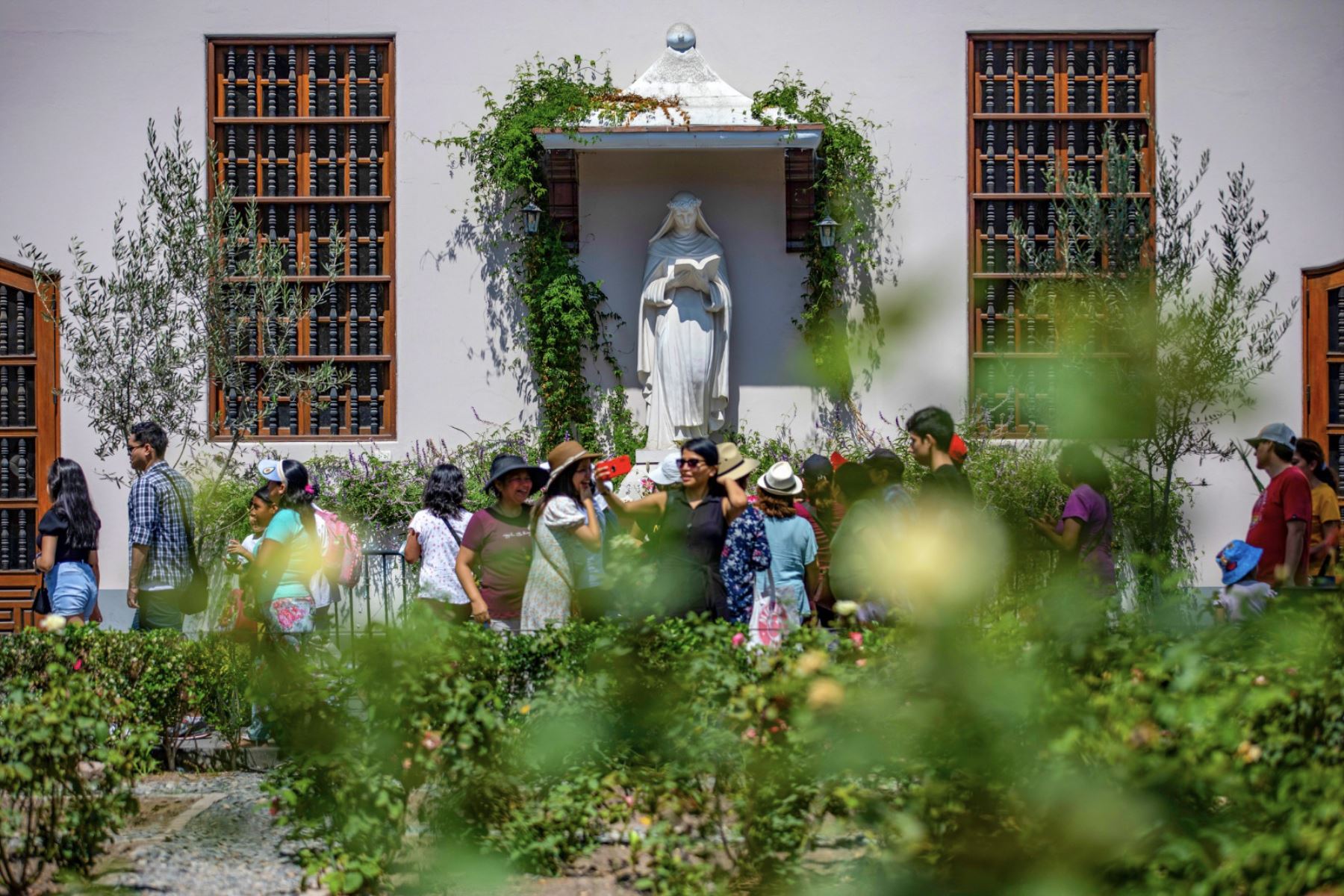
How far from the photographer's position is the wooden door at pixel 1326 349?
40.8ft

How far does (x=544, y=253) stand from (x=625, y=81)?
1.70 m

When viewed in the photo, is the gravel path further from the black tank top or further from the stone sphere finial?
the stone sphere finial

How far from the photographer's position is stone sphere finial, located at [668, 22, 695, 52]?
38.9ft

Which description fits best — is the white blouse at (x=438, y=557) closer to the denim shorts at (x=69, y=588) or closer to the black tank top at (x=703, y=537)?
the black tank top at (x=703, y=537)

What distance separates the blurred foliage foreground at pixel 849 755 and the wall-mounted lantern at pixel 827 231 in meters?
7.71

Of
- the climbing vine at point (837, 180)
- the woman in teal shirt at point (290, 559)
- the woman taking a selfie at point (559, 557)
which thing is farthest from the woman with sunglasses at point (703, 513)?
the climbing vine at point (837, 180)

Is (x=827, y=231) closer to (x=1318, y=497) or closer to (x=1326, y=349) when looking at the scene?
(x=1326, y=349)

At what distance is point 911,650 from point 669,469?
550 centimetres

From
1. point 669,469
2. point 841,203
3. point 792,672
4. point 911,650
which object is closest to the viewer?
point 911,650

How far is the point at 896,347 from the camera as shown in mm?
1340

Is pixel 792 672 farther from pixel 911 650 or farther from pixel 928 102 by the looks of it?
Answer: pixel 928 102

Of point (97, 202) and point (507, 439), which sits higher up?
point (97, 202)

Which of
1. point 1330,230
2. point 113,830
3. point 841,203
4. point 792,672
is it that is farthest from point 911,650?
point 1330,230

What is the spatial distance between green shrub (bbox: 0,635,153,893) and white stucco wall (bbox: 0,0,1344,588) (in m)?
7.95
